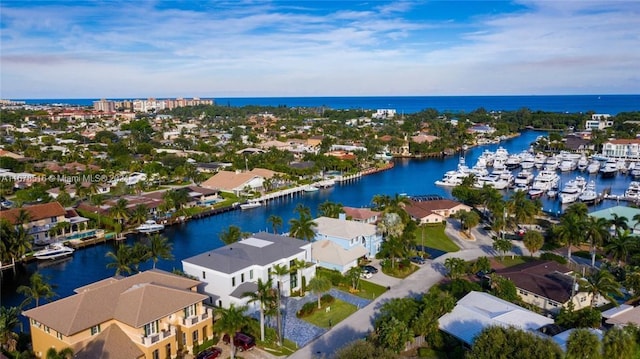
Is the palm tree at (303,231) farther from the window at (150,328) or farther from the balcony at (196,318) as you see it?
Answer: the window at (150,328)

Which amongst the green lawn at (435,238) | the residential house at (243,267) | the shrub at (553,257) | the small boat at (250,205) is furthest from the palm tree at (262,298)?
the small boat at (250,205)

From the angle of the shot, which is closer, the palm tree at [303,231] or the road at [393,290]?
the road at [393,290]

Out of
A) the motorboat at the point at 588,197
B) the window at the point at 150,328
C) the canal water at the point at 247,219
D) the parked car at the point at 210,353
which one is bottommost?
the canal water at the point at 247,219

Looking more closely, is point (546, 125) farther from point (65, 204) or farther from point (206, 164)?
point (65, 204)

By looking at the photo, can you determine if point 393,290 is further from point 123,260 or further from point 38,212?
point 38,212

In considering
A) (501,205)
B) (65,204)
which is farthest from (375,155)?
(65,204)

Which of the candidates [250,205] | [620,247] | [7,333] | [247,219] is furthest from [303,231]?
[250,205]

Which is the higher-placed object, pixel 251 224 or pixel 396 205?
pixel 396 205

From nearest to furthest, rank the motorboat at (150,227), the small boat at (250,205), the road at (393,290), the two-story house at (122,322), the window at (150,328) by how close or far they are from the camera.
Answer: the two-story house at (122,322) → the window at (150,328) → the road at (393,290) → the motorboat at (150,227) → the small boat at (250,205)
